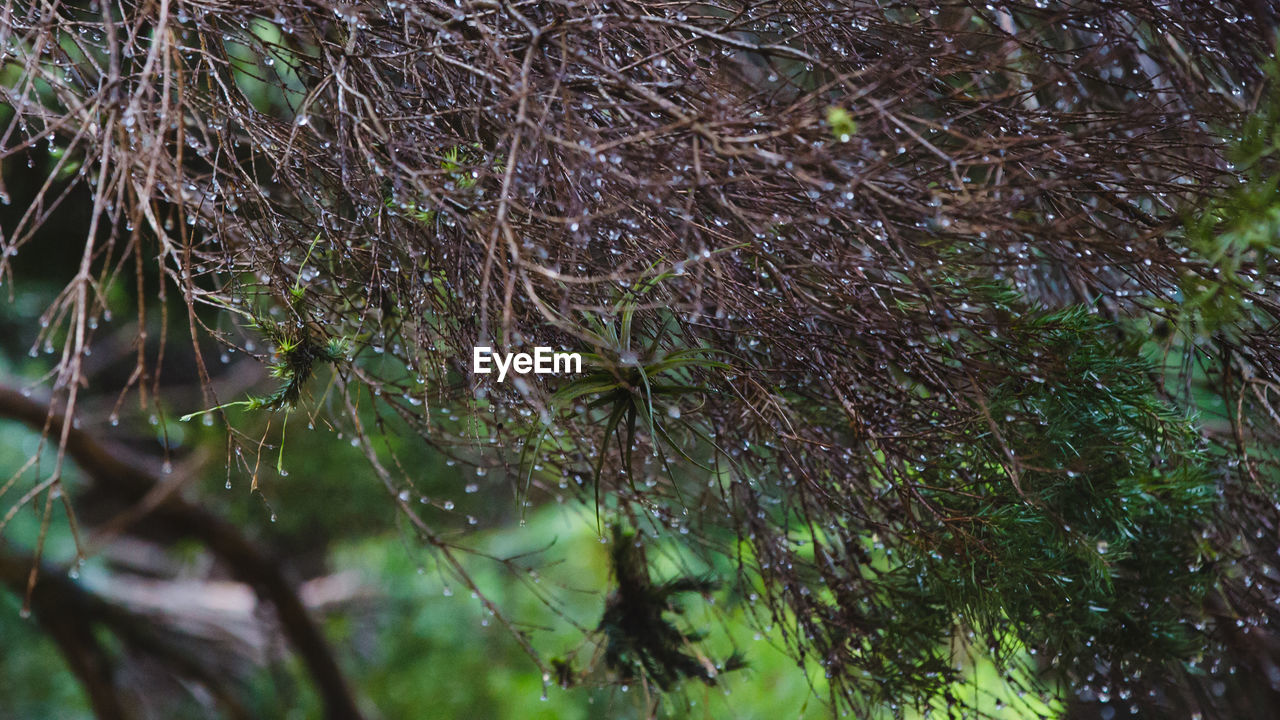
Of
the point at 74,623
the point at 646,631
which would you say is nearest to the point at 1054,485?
the point at 646,631

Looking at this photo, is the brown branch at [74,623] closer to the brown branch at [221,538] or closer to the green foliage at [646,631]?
the brown branch at [221,538]

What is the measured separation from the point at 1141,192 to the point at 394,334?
1.58 metres

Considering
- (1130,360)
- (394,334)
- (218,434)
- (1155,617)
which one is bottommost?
(1155,617)

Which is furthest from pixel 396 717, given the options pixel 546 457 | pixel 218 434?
pixel 546 457

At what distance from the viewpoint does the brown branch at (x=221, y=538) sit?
4.04m

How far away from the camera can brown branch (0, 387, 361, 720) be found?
4.04 meters

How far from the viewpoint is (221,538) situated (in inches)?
180

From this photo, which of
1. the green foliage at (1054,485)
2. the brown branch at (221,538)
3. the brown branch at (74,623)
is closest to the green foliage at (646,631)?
the green foliage at (1054,485)

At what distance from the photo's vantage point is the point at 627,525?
2789mm

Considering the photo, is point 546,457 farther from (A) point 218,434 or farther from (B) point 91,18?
(A) point 218,434

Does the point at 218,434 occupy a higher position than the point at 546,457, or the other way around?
the point at 218,434

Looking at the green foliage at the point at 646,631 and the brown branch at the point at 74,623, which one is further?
the brown branch at the point at 74,623

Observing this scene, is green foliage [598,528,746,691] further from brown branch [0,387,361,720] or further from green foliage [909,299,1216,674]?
brown branch [0,387,361,720]

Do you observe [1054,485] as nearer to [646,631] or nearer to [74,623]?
[646,631]
